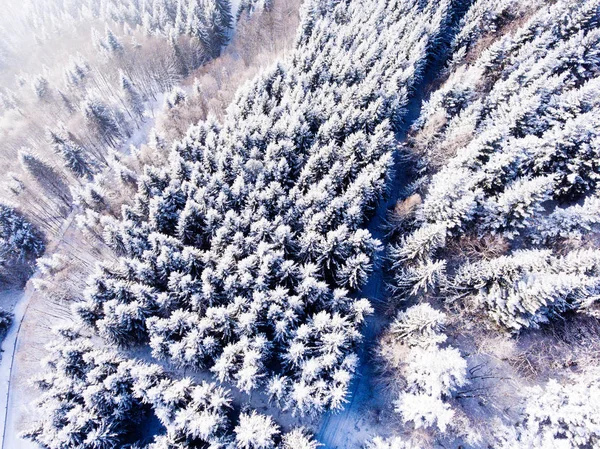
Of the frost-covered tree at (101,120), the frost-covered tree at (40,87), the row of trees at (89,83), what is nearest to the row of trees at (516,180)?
the row of trees at (89,83)

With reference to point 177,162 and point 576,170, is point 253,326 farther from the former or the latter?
point 576,170

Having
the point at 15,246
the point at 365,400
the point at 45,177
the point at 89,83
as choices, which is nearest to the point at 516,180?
the point at 365,400

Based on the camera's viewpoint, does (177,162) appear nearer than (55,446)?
No

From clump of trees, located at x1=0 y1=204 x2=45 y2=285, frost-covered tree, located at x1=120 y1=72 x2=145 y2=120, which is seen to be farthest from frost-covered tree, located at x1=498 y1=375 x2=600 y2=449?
frost-covered tree, located at x1=120 y1=72 x2=145 y2=120

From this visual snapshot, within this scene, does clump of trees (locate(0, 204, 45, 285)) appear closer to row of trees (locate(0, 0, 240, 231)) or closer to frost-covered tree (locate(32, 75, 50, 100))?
row of trees (locate(0, 0, 240, 231))

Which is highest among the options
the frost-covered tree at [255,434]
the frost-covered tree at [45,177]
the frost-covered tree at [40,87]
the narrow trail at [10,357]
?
the frost-covered tree at [40,87]

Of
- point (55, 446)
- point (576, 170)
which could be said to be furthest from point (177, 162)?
point (576, 170)

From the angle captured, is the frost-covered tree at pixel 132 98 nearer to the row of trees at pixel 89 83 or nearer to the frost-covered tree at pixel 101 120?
the row of trees at pixel 89 83

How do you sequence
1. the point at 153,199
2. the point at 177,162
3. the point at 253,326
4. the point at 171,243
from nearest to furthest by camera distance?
the point at 253,326 < the point at 171,243 < the point at 153,199 < the point at 177,162
